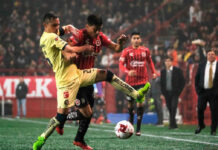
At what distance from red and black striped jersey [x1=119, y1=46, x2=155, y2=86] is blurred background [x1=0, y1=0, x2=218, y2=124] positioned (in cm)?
644

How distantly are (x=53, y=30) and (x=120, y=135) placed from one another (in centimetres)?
220

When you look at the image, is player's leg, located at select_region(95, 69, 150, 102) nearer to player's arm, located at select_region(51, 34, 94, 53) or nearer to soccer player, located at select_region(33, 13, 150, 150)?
soccer player, located at select_region(33, 13, 150, 150)

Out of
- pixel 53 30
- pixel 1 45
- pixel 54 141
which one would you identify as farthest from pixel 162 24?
pixel 53 30

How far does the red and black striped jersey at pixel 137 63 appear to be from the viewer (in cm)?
1302

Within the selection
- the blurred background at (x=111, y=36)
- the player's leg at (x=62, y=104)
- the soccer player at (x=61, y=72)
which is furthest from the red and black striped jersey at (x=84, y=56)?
the blurred background at (x=111, y=36)

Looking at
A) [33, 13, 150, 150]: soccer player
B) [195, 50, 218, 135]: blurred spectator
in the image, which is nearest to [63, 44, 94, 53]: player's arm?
[33, 13, 150, 150]: soccer player

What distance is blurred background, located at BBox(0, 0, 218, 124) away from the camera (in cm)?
2193

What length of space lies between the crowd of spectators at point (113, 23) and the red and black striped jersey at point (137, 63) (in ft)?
27.5

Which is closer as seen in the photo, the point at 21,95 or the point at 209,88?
the point at 209,88

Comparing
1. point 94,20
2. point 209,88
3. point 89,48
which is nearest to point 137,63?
point 209,88

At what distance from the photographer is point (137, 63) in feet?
43.0

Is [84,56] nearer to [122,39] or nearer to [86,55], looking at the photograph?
[86,55]

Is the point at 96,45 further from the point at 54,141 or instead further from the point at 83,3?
the point at 83,3

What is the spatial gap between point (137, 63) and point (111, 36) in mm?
14392
